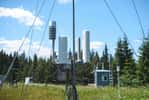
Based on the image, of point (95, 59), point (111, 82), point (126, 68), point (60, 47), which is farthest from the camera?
point (95, 59)

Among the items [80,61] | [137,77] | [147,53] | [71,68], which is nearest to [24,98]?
[80,61]

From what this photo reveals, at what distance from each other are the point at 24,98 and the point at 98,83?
107ft

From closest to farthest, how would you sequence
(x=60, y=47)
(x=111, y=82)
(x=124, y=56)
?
(x=60, y=47) < (x=124, y=56) < (x=111, y=82)

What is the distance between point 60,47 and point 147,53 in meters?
20.4

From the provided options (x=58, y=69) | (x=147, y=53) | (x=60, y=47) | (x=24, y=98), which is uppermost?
(x=147, y=53)

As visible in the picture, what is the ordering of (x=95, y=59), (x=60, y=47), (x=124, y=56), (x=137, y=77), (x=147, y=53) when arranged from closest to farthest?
(x=60, y=47), (x=147, y=53), (x=137, y=77), (x=124, y=56), (x=95, y=59)

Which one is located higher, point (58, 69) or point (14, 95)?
point (58, 69)

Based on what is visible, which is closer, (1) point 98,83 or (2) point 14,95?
(2) point 14,95

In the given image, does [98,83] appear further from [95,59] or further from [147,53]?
[95,59]

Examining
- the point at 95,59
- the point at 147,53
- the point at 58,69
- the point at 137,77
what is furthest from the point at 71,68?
the point at 95,59

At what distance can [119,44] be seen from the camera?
36062 millimetres

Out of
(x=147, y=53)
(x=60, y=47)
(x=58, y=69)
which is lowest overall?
(x=58, y=69)

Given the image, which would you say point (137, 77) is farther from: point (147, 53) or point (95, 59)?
point (95, 59)

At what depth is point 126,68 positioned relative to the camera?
32406mm
